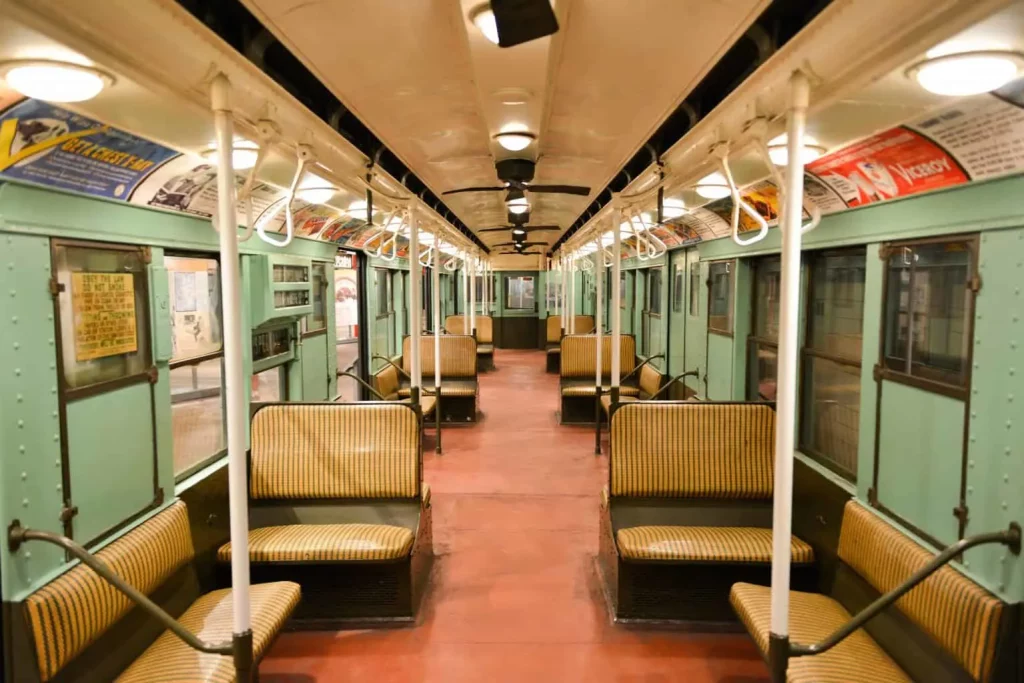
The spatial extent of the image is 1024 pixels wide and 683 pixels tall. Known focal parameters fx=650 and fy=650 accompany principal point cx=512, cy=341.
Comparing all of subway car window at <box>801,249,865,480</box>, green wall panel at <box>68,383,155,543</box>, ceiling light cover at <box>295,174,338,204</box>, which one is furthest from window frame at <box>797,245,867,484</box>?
green wall panel at <box>68,383,155,543</box>

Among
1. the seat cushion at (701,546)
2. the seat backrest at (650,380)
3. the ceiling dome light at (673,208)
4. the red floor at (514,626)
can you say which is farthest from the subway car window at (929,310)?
the seat backrest at (650,380)

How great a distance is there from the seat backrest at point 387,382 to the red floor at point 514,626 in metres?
1.73

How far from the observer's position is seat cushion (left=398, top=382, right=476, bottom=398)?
28.3 ft

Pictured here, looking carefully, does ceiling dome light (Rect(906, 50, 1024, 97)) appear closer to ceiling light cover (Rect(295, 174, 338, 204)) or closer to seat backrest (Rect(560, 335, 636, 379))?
ceiling light cover (Rect(295, 174, 338, 204))

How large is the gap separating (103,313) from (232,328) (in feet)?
4.06

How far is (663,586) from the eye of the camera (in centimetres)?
369

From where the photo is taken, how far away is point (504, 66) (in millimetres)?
2736

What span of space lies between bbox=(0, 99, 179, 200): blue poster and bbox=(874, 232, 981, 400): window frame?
343 cm

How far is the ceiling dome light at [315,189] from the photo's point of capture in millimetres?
4078

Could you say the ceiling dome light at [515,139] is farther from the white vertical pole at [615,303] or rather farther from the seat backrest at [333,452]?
the seat backrest at [333,452]

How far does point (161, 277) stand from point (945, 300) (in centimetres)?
383

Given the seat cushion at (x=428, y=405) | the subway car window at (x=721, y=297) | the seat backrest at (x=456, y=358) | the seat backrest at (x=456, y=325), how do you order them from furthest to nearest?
the seat backrest at (x=456, y=325) < the seat backrest at (x=456, y=358) < the seat cushion at (x=428, y=405) < the subway car window at (x=721, y=297)

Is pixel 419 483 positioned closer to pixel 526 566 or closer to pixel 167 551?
pixel 526 566

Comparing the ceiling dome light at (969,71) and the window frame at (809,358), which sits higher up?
the ceiling dome light at (969,71)
